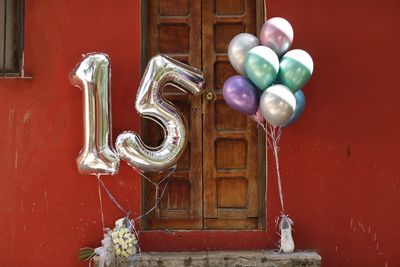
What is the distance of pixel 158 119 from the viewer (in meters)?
3.86

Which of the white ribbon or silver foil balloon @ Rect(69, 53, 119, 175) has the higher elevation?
silver foil balloon @ Rect(69, 53, 119, 175)

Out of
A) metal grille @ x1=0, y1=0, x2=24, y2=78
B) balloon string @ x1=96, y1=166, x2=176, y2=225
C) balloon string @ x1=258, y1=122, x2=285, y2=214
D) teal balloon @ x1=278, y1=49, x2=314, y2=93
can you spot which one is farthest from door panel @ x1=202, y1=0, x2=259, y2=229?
metal grille @ x1=0, y1=0, x2=24, y2=78

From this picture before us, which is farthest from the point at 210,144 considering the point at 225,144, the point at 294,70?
the point at 294,70

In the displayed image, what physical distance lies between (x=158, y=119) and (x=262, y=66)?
806 mm

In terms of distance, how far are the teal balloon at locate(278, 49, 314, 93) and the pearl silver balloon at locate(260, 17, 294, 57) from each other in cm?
10

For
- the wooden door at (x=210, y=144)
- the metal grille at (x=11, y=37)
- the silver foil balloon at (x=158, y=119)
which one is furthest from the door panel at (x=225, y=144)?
the metal grille at (x=11, y=37)

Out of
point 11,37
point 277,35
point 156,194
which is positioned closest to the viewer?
point 277,35

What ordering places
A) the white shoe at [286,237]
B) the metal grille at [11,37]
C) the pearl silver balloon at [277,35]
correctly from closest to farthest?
the pearl silver balloon at [277,35], the white shoe at [286,237], the metal grille at [11,37]

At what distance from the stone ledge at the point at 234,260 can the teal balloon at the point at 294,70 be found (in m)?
1.15

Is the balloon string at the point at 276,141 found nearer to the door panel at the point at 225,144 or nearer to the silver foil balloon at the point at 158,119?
the door panel at the point at 225,144

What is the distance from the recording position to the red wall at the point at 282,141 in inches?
162

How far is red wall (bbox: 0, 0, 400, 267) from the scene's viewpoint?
13.5 feet

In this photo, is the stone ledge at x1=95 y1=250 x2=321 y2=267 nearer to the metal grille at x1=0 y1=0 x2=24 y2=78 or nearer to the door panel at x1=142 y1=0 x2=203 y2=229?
the door panel at x1=142 y1=0 x2=203 y2=229

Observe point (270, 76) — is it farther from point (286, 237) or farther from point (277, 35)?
point (286, 237)
